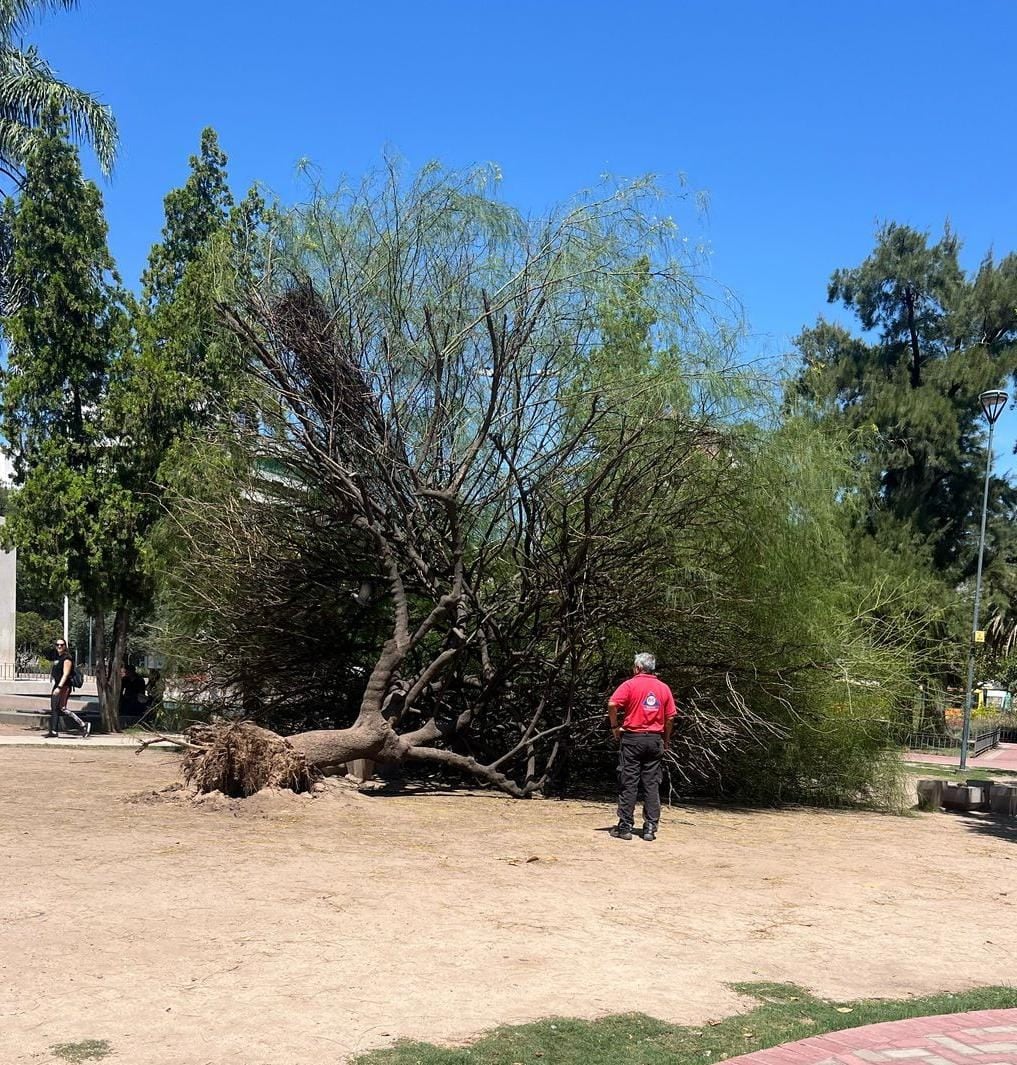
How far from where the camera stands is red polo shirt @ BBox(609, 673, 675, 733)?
1001 centimetres

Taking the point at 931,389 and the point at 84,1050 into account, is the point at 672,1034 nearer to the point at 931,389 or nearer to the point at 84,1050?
the point at 84,1050

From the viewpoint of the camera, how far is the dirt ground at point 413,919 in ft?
15.7

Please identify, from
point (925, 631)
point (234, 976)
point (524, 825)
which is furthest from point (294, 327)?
point (925, 631)

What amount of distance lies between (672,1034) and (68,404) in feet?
60.8

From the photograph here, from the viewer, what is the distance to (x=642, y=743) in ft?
32.6

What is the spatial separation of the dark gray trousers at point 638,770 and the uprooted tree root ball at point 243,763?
3088mm

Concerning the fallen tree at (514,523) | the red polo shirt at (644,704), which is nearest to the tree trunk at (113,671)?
the fallen tree at (514,523)

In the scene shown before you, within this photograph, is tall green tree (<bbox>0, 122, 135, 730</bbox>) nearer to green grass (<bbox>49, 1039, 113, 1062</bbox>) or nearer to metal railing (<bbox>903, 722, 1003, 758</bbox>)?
green grass (<bbox>49, 1039, 113, 1062</bbox>)

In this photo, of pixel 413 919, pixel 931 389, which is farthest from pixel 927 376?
pixel 413 919

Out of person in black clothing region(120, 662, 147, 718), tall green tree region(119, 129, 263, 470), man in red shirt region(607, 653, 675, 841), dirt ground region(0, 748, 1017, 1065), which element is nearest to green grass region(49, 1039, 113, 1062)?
dirt ground region(0, 748, 1017, 1065)

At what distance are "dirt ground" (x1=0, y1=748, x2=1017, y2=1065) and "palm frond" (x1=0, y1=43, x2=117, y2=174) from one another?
17764 mm

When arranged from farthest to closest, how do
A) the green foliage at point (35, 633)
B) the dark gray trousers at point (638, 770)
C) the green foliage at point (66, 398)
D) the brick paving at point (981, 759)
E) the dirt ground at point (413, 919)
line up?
the green foliage at point (35, 633) < the brick paving at point (981, 759) < the green foliage at point (66, 398) < the dark gray trousers at point (638, 770) < the dirt ground at point (413, 919)

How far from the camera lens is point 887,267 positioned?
112 ft

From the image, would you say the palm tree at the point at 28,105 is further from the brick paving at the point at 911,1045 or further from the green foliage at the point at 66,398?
the brick paving at the point at 911,1045
